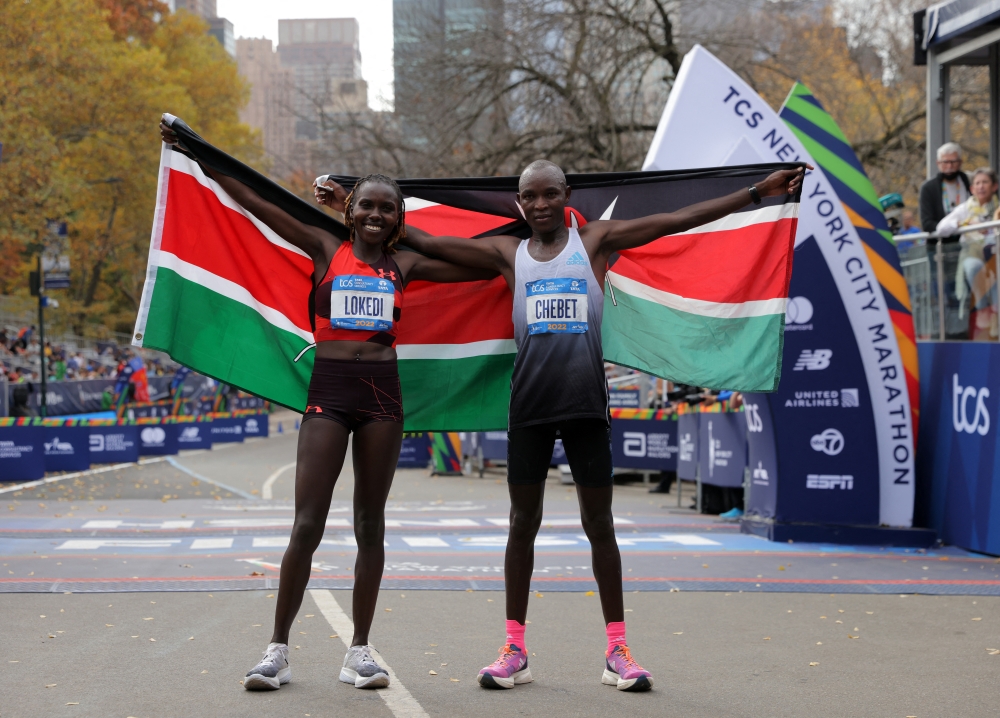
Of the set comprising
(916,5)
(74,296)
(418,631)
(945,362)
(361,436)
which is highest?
(916,5)

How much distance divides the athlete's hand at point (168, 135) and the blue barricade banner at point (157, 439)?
67.5 feet

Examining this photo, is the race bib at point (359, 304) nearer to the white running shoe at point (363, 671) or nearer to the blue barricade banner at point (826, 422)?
the white running shoe at point (363, 671)

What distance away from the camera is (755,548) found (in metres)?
10.3

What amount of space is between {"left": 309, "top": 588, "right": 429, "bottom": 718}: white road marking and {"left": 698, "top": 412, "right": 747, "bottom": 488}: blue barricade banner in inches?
258

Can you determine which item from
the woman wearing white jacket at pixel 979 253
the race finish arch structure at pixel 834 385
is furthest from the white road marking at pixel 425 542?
the woman wearing white jacket at pixel 979 253

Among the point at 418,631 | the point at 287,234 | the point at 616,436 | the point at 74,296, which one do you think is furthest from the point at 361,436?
the point at 74,296

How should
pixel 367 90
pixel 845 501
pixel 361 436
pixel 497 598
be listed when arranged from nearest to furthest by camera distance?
1. pixel 361 436
2. pixel 497 598
3. pixel 845 501
4. pixel 367 90

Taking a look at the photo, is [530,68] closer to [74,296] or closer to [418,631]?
[418,631]

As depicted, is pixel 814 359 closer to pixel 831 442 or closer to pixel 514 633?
pixel 831 442

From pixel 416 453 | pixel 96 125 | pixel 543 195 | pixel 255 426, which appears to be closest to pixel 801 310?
pixel 543 195

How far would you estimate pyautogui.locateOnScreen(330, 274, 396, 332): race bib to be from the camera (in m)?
5.29

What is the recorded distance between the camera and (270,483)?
765 inches

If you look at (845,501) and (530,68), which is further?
(530,68)

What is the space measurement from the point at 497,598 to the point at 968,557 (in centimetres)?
443
